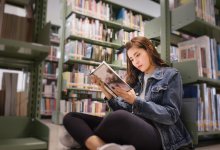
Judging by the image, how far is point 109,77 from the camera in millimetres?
1278

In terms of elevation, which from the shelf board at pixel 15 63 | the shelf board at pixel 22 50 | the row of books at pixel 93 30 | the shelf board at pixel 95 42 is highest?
the row of books at pixel 93 30

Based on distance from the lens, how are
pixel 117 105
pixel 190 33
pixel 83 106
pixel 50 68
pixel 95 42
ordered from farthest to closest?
pixel 50 68, pixel 95 42, pixel 83 106, pixel 190 33, pixel 117 105

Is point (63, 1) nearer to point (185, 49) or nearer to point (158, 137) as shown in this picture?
point (185, 49)

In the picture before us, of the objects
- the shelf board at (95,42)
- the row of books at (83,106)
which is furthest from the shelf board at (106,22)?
the row of books at (83,106)

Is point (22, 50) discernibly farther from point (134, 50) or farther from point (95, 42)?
point (95, 42)

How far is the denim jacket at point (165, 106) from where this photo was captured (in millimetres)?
1244

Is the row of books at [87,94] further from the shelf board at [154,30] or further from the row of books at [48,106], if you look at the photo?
the shelf board at [154,30]

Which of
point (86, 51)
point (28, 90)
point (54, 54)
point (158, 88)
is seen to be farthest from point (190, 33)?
point (54, 54)

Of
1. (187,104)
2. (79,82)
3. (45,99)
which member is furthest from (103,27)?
(187,104)

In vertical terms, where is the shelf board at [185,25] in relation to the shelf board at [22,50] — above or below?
above

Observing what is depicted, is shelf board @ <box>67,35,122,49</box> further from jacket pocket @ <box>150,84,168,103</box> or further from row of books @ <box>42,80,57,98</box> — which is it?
jacket pocket @ <box>150,84,168,103</box>

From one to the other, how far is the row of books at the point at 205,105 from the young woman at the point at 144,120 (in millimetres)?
350

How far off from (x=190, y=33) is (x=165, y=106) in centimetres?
109

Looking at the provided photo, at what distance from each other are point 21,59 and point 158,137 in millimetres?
833
